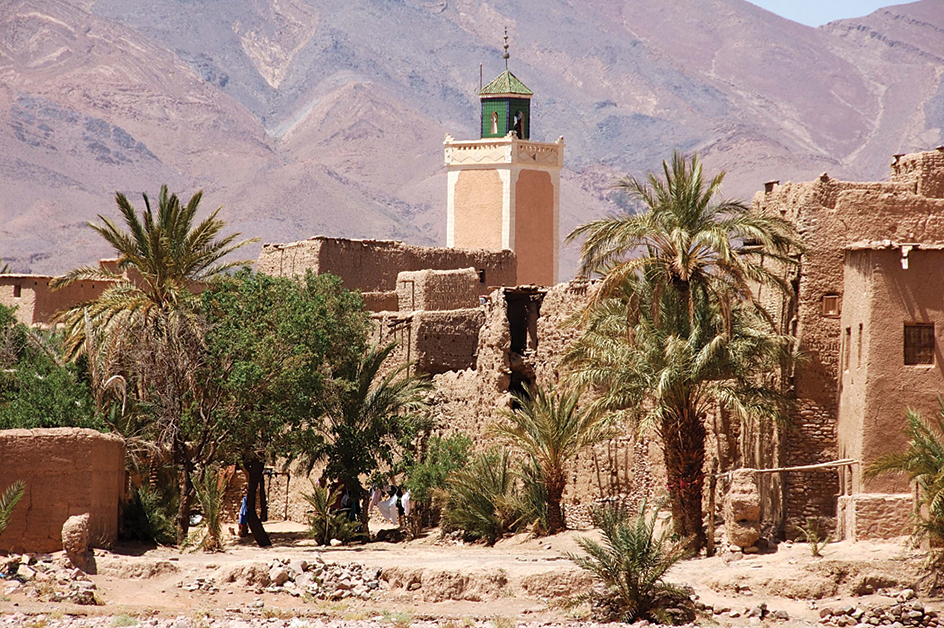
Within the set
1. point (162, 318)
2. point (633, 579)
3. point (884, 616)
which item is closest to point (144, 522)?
point (162, 318)

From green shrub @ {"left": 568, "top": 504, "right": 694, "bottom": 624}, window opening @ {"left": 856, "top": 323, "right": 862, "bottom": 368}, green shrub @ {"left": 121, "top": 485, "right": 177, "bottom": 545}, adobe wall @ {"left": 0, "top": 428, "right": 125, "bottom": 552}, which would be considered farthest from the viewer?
green shrub @ {"left": 121, "top": 485, "right": 177, "bottom": 545}

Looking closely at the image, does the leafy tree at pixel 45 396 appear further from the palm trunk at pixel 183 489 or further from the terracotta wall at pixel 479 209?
the terracotta wall at pixel 479 209

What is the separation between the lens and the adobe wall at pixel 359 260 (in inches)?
1336

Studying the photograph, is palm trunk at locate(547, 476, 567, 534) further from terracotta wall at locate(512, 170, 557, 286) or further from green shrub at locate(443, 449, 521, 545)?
terracotta wall at locate(512, 170, 557, 286)

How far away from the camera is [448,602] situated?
19.6 metres

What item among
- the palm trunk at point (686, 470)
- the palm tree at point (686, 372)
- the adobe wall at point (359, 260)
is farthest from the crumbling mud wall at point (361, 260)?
the palm trunk at point (686, 470)

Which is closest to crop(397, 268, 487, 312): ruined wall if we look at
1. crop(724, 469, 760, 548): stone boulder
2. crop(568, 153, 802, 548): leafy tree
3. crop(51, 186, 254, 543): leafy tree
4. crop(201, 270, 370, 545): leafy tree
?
crop(51, 186, 254, 543): leafy tree

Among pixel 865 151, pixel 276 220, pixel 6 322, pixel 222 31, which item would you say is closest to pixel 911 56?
pixel 865 151

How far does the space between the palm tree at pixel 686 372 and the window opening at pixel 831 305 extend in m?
0.66

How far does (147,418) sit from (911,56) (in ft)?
587

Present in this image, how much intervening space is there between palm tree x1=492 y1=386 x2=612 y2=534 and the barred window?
426 centimetres

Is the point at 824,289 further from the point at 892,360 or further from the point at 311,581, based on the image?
the point at 311,581

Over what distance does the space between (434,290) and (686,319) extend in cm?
1142

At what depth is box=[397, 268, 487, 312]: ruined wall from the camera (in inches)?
1256
